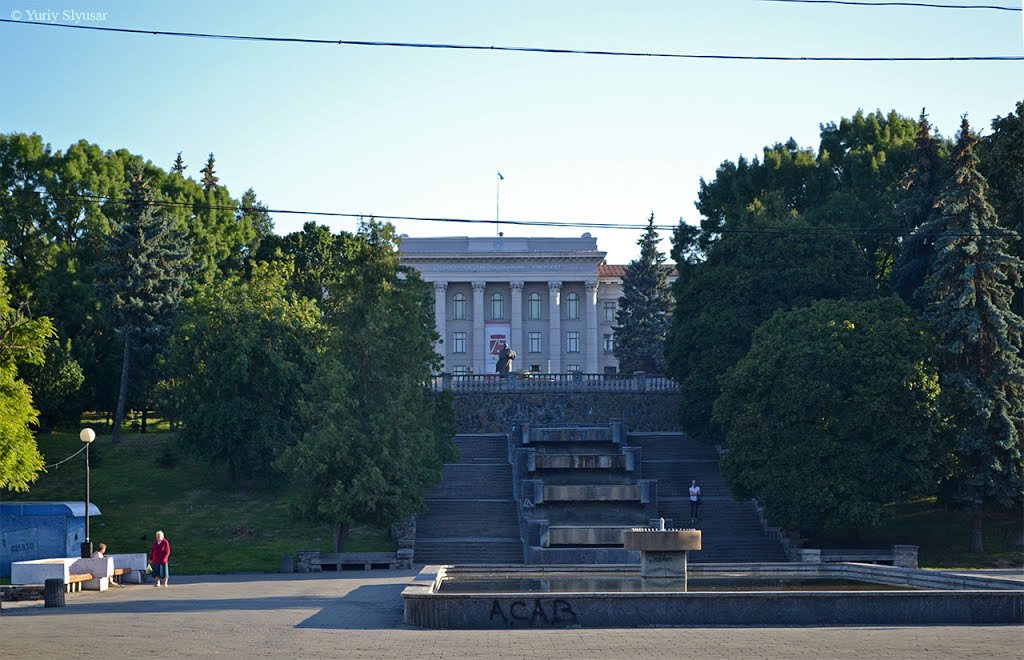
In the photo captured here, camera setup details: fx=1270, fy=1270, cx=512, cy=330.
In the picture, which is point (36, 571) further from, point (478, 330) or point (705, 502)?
point (478, 330)

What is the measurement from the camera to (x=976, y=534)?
46.4 meters

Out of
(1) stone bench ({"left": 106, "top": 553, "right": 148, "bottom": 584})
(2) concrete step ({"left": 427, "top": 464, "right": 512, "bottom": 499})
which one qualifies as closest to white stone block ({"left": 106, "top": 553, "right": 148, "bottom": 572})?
(1) stone bench ({"left": 106, "top": 553, "right": 148, "bottom": 584})

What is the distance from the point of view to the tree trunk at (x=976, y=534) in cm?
4616

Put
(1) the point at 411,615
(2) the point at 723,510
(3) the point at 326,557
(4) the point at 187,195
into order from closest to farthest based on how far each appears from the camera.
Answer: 1. (1) the point at 411,615
2. (3) the point at 326,557
3. (2) the point at 723,510
4. (4) the point at 187,195

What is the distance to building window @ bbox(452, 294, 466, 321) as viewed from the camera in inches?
4333

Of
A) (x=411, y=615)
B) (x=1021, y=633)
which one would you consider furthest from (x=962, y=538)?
(x=411, y=615)

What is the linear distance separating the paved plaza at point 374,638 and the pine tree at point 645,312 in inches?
2775

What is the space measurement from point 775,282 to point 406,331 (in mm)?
20941

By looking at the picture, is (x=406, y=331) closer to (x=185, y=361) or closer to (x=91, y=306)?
(x=185, y=361)

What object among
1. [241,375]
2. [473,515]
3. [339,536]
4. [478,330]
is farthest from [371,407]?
→ [478,330]

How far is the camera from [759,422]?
47.9 metres

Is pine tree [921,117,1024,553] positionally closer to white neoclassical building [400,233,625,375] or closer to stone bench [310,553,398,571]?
stone bench [310,553,398,571]

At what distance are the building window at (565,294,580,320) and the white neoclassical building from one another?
88mm

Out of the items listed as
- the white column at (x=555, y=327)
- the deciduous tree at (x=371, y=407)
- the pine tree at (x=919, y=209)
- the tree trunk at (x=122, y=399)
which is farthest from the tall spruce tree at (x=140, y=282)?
the white column at (x=555, y=327)
